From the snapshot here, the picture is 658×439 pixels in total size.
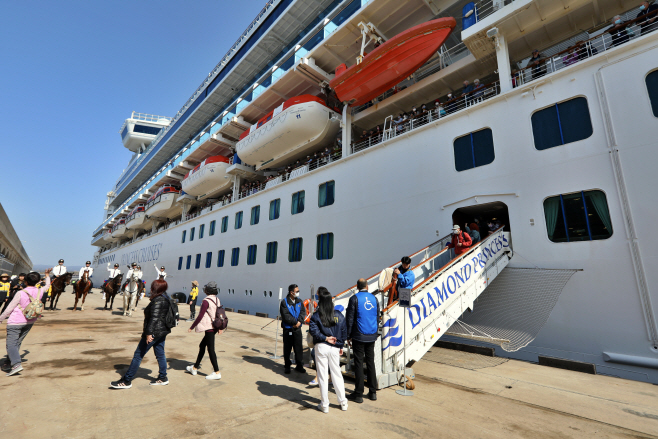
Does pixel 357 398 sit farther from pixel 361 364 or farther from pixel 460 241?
pixel 460 241

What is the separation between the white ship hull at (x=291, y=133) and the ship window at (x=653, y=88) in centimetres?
1101

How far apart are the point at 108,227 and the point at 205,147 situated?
4182cm

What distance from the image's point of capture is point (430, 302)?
5.88 m

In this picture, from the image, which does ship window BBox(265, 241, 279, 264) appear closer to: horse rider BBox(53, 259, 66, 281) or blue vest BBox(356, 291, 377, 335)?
horse rider BBox(53, 259, 66, 281)

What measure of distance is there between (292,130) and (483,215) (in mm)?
9900

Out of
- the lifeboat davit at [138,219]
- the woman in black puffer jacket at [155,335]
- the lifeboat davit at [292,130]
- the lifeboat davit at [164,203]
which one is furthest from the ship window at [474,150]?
the lifeboat davit at [138,219]

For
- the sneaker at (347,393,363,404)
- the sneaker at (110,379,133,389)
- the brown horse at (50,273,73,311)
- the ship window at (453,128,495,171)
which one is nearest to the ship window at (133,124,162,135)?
the brown horse at (50,273,73,311)

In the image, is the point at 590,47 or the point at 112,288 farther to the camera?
the point at 112,288

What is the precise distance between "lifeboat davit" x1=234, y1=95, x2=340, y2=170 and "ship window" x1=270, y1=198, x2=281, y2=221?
2.57 metres

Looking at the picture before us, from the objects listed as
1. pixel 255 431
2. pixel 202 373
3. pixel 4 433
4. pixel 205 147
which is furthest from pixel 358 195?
pixel 205 147

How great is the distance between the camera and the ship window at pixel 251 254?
18203mm

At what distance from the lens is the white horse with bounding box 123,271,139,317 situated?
42.1 feet

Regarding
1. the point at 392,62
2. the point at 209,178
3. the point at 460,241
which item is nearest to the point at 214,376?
the point at 460,241

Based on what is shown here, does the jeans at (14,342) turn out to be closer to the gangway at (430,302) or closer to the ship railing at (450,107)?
the gangway at (430,302)
